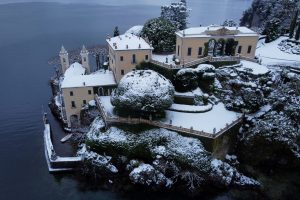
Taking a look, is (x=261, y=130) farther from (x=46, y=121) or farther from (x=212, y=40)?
(x=46, y=121)

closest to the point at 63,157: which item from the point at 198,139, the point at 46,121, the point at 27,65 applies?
the point at 46,121

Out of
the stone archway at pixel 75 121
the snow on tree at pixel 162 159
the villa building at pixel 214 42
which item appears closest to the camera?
the snow on tree at pixel 162 159

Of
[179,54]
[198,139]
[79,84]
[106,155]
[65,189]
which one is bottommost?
[65,189]

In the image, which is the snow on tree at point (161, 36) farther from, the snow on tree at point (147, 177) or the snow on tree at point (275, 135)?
the snow on tree at point (147, 177)

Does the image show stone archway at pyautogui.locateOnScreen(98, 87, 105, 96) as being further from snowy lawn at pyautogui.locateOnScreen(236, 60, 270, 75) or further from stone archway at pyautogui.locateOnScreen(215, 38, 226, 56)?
snowy lawn at pyautogui.locateOnScreen(236, 60, 270, 75)

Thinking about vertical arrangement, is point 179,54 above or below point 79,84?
above

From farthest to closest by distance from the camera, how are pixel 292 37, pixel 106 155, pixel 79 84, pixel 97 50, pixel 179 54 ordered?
pixel 97 50 → pixel 292 37 → pixel 179 54 → pixel 79 84 → pixel 106 155

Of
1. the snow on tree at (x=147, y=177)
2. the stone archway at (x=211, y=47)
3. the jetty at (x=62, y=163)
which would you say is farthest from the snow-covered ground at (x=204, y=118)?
the stone archway at (x=211, y=47)
